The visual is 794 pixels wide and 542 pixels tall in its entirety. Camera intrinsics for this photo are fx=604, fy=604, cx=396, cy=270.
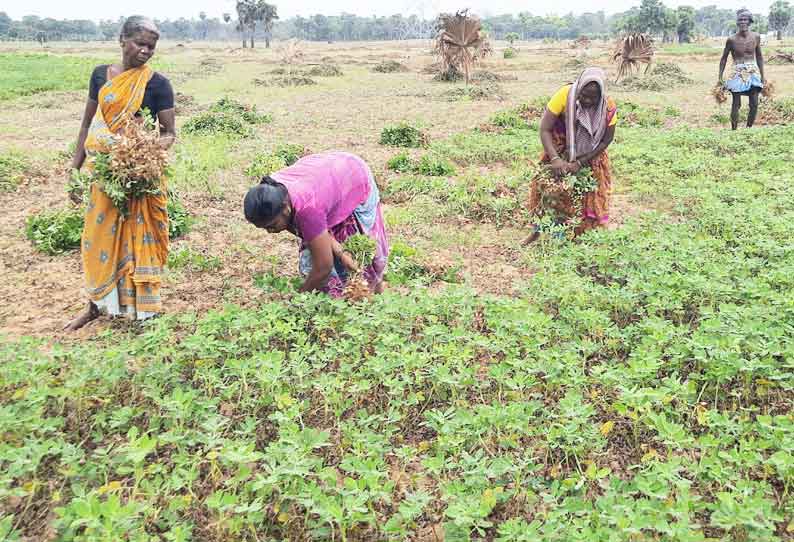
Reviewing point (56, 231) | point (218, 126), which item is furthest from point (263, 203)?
point (218, 126)

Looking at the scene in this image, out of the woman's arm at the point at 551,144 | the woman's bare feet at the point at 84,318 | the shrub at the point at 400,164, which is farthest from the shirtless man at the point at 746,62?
the woman's bare feet at the point at 84,318

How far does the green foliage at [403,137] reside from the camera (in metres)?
9.74

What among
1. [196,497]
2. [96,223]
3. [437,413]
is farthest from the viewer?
[96,223]

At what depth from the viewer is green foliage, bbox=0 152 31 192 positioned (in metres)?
7.21

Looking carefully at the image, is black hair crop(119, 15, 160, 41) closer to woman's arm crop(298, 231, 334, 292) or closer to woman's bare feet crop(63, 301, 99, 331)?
woman's arm crop(298, 231, 334, 292)

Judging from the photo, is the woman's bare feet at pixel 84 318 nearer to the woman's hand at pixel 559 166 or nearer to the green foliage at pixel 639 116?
the woman's hand at pixel 559 166

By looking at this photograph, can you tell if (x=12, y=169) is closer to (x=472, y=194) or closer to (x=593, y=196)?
(x=472, y=194)

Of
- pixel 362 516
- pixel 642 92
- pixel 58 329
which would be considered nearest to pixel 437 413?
pixel 362 516

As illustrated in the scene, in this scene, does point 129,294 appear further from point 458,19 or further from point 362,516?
point 458,19

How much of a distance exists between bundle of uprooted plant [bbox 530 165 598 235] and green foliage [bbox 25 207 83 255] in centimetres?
413

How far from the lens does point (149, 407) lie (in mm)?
3010

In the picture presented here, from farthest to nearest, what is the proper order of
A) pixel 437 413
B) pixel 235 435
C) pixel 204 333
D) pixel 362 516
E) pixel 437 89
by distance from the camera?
pixel 437 89 → pixel 204 333 → pixel 235 435 → pixel 437 413 → pixel 362 516

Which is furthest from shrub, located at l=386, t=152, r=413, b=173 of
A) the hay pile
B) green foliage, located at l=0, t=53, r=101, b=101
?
the hay pile

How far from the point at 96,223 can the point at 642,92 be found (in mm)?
16864
